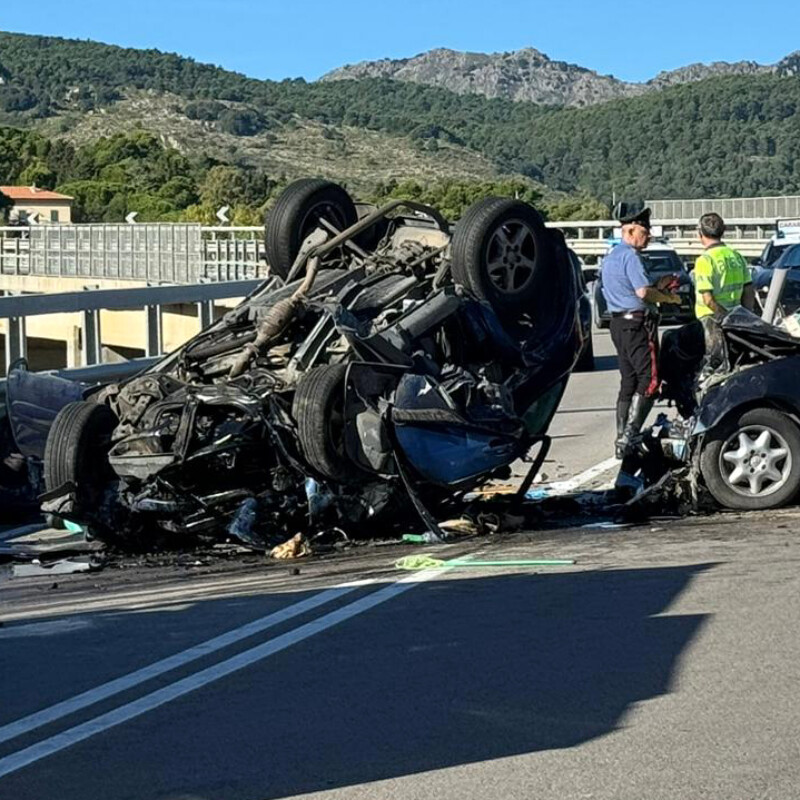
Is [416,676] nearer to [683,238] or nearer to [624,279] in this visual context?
[624,279]

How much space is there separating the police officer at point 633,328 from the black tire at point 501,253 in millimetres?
606

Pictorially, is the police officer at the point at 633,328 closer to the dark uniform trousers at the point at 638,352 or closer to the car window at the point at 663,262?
the dark uniform trousers at the point at 638,352

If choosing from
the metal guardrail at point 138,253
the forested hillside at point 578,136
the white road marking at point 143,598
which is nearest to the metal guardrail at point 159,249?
the metal guardrail at point 138,253

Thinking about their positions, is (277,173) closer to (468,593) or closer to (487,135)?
(487,135)

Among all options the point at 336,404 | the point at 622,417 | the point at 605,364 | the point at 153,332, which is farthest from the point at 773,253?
the point at 336,404

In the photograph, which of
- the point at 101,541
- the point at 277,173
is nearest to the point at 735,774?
the point at 101,541

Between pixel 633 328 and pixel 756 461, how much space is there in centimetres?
142

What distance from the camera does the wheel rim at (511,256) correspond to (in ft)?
34.2

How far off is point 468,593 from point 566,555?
1.16 metres

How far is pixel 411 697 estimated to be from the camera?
6168 millimetres

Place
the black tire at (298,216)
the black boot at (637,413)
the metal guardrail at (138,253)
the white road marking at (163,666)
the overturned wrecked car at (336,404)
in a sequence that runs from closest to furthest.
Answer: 1. the white road marking at (163,666)
2. the overturned wrecked car at (336,404)
3. the black boot at (637,413)
4. the black tire at (298,216)
5. the metal guardrail at (138,253)

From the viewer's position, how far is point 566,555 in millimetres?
9047

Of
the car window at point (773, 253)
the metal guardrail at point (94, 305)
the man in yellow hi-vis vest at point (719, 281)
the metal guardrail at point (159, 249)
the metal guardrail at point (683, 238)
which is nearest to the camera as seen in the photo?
the man in yellow hi-vis vest at point (719, 281)

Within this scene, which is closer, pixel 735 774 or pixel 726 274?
pixel 735 774
